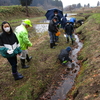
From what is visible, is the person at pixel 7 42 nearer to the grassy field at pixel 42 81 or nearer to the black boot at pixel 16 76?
the black boot at pixel 16 76

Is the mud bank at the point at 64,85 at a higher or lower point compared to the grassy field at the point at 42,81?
lower

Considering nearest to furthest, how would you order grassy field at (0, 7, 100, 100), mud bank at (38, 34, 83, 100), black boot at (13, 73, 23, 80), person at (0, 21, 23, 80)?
1. person at (0, 21, 23, 80)
2. grassy field at (0, 7, 100, 100)
3. mud bank at (38, 34, 83, 100)
4. black boot at (13, 73, 23, 80)

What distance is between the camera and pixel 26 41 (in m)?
4.34

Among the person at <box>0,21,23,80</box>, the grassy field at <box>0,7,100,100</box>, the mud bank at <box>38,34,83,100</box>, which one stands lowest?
the mud bank at <box>38,34,83,100</box>

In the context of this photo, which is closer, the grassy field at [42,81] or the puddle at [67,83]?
the grassy field at [42,81]

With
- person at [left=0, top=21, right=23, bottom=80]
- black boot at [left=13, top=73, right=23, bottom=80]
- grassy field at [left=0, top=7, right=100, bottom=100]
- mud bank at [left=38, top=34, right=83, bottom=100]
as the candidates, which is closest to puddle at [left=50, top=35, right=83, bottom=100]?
mud bank at [left=38, top=34, right=83, bottom=100]

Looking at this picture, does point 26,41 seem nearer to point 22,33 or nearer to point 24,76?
point 22,33

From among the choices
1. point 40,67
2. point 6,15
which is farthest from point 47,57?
point 6,15

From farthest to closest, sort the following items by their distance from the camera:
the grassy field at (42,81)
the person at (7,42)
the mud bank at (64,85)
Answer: the mud bank at (64,85)
the grassy field at (42,81)
the person at (7,42)

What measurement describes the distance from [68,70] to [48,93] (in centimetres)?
182

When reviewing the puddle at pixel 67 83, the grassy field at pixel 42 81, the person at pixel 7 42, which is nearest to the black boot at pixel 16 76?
the grassy field at pixel 42 81

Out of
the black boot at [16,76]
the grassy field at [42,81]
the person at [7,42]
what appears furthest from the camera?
the black boot at [16,76]

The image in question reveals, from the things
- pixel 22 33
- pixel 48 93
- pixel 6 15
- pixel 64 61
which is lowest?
pixel 48 93

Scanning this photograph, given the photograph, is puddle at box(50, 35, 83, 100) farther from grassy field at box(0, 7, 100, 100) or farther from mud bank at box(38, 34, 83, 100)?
grassy field at box(0, 7, 100, 100)
